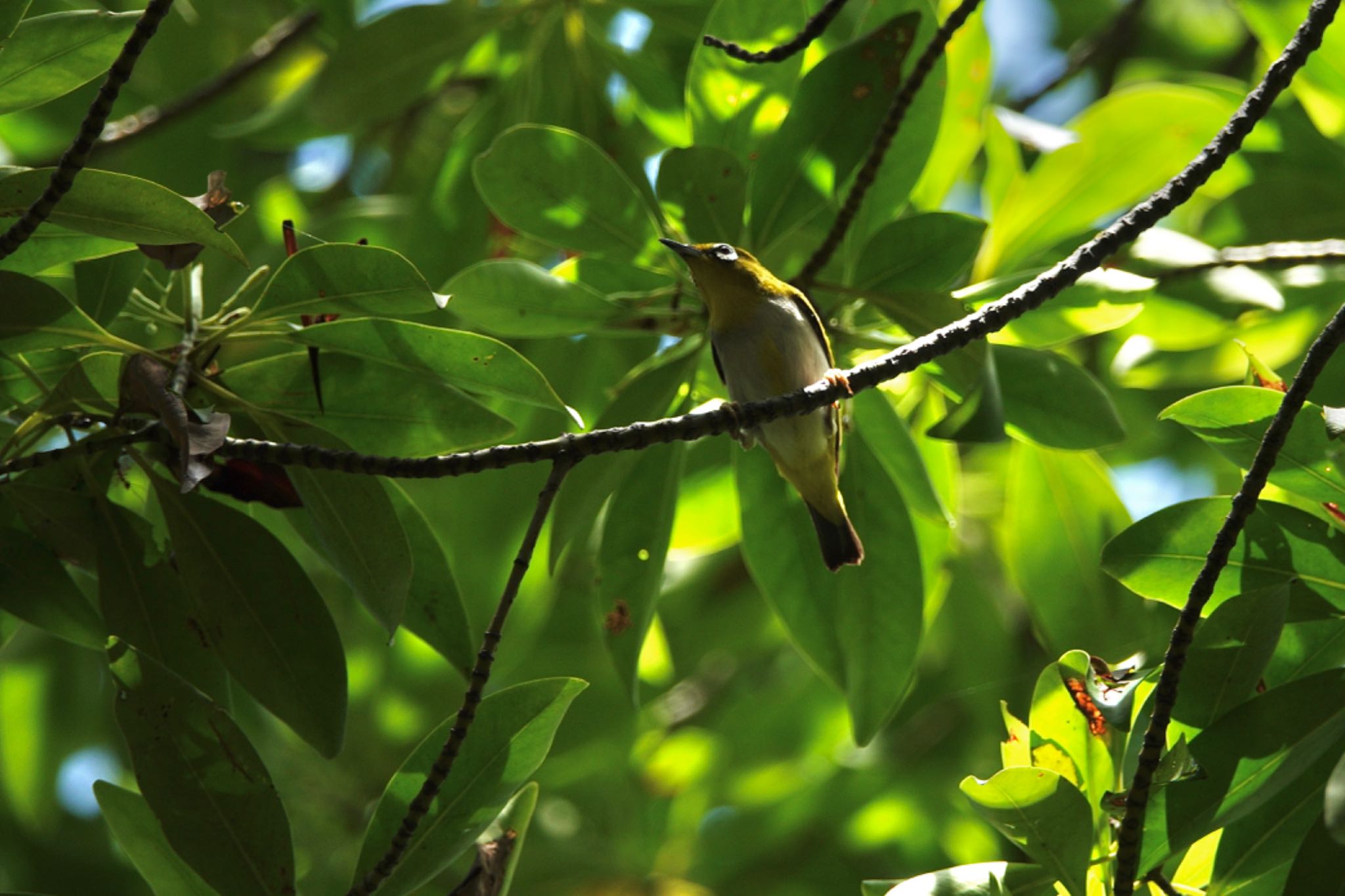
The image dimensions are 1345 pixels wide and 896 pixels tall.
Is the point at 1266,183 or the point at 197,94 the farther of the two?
the point at 197,94

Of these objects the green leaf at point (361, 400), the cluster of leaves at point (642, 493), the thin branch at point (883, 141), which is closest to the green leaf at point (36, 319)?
the cluster of leaves at point (642, 493)

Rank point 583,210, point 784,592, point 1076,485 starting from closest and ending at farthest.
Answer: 1. point 583,210
2. point 784,592
3. point 1076,485

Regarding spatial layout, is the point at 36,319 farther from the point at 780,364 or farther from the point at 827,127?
the point at 780,364

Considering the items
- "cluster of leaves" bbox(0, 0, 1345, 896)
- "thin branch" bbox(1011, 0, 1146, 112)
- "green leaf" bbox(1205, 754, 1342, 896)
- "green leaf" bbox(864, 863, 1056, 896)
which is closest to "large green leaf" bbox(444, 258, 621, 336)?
"cluster of leaves" bbox(0, 0, 1345, 896)

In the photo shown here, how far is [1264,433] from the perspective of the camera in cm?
185

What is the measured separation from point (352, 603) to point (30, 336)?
204 cm

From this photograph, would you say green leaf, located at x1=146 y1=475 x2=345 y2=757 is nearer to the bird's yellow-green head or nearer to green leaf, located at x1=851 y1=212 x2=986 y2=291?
the bird's yellow-green head

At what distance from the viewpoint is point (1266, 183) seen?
3.09 m

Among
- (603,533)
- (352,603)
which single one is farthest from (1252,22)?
(352,603)

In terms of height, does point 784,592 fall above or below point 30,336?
below

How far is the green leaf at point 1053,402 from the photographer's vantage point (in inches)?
94.7

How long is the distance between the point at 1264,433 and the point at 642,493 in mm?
1273

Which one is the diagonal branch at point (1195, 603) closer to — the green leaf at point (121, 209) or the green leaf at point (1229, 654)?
the green leaf at point (1229, 654)

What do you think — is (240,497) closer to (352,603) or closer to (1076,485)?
(352,603)
